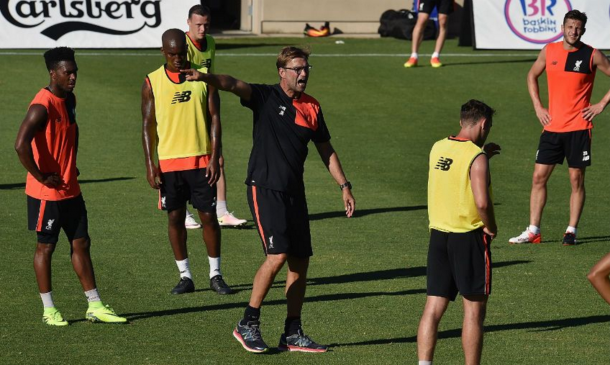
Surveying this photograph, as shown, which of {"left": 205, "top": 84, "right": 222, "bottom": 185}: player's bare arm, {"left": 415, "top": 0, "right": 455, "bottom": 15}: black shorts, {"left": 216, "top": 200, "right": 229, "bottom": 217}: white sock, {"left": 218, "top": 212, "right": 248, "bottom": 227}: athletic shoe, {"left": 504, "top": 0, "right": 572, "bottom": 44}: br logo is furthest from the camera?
{"left": 504, "top": 0, "right": 572, "bottom": 44}: br logo

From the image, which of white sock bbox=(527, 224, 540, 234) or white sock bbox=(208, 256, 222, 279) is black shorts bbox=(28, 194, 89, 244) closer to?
white sock bbox=(208, 256, 222, 279)

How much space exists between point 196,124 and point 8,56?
1573cm

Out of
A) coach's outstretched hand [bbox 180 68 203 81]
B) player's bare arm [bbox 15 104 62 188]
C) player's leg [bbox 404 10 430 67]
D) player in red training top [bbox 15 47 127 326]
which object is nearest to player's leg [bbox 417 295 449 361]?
coach's outstretched hand [bbox 180 68 203 81]

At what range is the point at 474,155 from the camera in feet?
24.2

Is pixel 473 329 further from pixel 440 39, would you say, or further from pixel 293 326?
pixel 440 39

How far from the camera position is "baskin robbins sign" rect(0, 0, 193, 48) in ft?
79.6

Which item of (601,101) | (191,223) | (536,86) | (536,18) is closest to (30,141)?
(191,223)

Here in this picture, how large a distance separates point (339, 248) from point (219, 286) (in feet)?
7.61

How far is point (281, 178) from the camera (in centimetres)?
847

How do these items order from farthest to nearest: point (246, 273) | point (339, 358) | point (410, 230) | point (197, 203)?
1. point (410, 230)
2. point (246, 273)
3. point (197, 203)
4. point (339, 358)

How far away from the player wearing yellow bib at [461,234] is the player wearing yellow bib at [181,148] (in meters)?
2.96

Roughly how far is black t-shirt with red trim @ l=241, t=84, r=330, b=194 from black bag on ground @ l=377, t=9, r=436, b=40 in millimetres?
20703

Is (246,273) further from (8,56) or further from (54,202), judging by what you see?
(8,56)

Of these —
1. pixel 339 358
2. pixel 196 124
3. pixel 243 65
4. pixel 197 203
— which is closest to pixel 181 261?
pixel 197 203
